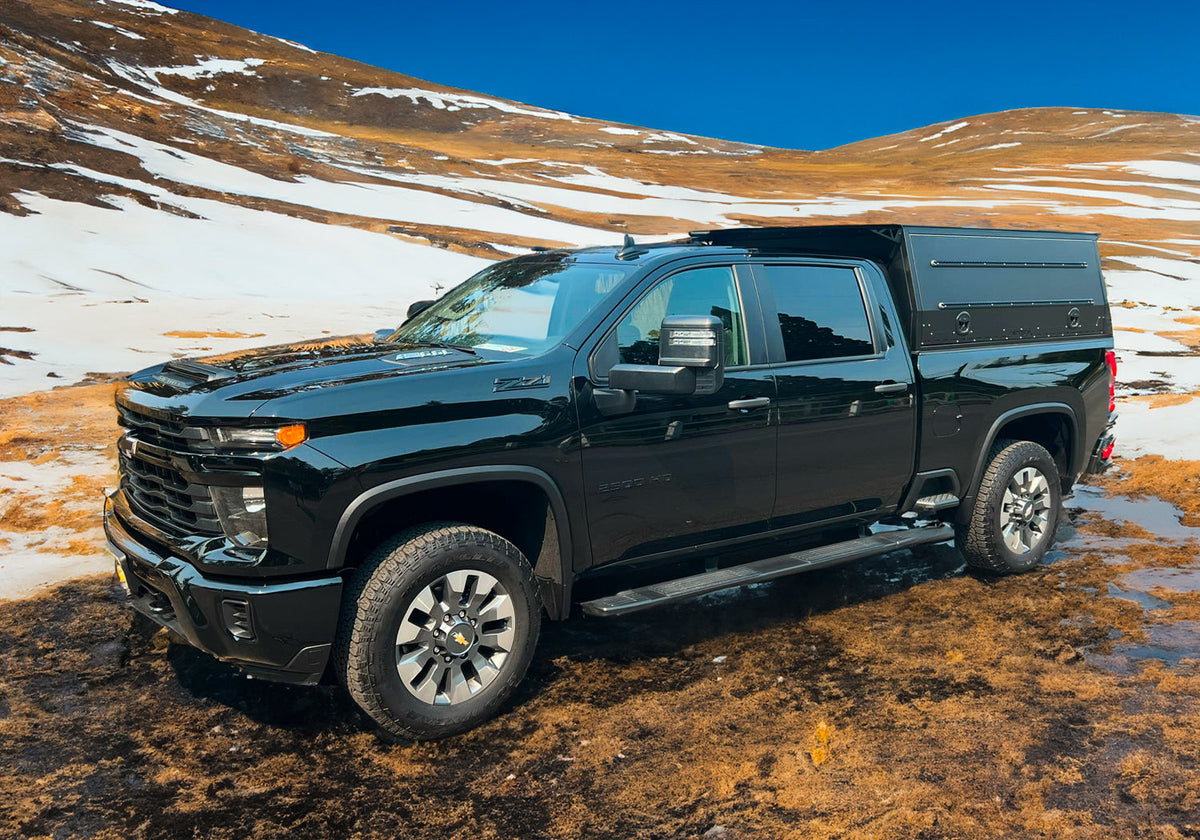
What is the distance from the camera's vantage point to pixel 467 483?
4004 millimetres

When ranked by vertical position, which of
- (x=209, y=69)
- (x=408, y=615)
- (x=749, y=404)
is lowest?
(x=408, y=615)

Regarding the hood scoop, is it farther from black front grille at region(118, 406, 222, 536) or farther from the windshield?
the windshield

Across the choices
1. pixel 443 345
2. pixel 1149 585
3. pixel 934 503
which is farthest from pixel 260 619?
pixel 1149 585

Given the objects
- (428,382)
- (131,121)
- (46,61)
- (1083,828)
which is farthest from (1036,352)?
(46,61)

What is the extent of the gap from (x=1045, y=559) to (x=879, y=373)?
7.33ft

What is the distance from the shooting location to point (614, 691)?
4.59 meters

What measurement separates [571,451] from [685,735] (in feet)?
4.26

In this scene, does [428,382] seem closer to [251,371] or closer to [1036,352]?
[251,371]

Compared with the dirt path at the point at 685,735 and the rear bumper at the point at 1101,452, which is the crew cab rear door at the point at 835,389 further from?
the rear bumper at the point at 1101,452

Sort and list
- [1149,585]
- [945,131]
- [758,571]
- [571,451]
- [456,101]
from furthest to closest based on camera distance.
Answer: [945,131]
[456,101]
[1149,585]
[758,571]
[571,451]

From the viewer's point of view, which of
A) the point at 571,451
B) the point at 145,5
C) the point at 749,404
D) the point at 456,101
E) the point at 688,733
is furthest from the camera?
the point at 145,5

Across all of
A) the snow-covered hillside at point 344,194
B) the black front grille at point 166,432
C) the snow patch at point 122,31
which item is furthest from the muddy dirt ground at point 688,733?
the snow patch at point 122,31

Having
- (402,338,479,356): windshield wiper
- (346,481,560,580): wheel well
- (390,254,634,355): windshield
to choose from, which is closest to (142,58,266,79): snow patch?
(390,254,634,355): windshield

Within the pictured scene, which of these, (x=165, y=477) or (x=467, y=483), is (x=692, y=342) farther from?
(x=165, y=477)
